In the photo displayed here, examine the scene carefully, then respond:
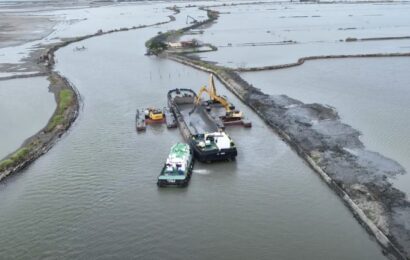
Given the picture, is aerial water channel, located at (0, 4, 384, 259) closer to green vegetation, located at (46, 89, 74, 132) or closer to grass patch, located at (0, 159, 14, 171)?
grass patch, located at (0, 159, 14, 171)

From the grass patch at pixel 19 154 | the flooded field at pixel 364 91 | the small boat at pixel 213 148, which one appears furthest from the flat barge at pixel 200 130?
the grass patch at pixel 19 154

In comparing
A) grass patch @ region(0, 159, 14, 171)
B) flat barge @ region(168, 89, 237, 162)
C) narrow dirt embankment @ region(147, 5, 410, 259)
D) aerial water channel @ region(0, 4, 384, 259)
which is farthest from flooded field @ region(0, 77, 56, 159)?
narrow dirt embankment @ region(147, 5, 410, 259)

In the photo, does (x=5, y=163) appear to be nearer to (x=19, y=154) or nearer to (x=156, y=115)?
(x=19, y=154)

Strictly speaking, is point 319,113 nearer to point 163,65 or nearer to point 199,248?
point 199,248

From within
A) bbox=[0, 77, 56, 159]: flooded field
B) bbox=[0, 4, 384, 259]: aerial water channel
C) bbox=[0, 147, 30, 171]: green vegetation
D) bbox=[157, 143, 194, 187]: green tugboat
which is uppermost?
bbox=[157, 143, 194, 187]: green tugboat

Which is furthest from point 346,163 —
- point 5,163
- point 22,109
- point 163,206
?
point 22,109

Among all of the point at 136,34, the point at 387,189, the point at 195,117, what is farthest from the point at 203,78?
the point at 136,34

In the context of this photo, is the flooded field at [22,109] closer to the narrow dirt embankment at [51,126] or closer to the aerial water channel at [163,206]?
the narrow dirt embankment at [51,126]
